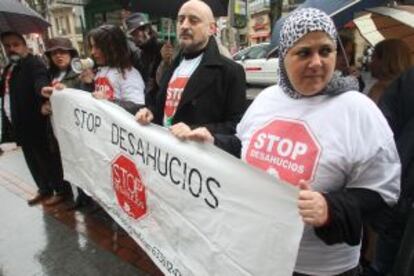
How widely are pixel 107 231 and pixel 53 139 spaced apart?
115cm

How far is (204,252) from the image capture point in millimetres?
1982

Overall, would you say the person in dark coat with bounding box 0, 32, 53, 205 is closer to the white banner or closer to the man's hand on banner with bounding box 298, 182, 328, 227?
the white banner

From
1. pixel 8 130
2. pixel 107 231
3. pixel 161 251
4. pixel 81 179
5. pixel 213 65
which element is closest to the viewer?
pixel 161 251

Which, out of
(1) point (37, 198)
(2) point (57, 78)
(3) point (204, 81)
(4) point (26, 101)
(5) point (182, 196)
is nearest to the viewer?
(5) point (182, 196)

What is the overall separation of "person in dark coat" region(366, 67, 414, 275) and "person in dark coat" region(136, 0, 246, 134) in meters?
0.87

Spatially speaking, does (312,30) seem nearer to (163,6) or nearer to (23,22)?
(163,6)

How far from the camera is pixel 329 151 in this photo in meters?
1.47

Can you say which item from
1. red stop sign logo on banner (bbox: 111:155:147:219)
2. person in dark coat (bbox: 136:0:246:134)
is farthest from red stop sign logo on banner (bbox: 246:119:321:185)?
red stop sign logo on banner (bbox: 111:155:147:219)

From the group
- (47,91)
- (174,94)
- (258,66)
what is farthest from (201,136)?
(258,66)

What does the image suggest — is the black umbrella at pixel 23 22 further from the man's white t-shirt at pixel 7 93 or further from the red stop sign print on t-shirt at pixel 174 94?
the red stop sign print on t-shirt at pixel 174 94

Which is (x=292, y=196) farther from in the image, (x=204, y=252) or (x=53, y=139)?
(x=53, y=139)

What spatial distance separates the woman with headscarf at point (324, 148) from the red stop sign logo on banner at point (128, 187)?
3.52 ft

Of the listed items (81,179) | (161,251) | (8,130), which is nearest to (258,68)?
(8,130)

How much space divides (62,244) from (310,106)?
2.91 meters
